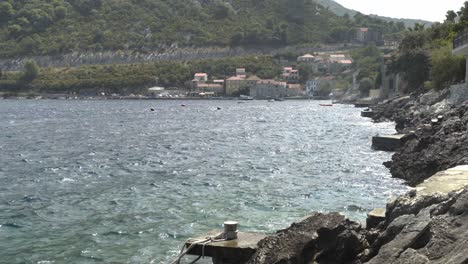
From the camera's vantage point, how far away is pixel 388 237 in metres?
11.4

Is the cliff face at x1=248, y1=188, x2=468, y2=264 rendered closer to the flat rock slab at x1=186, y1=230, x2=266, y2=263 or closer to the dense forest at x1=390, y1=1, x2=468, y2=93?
the flat rock slab at x1=186, y1=230, x2=266, y2=263

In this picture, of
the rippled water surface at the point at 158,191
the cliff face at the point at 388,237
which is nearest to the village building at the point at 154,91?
the rippled water surface at the point at 158,191

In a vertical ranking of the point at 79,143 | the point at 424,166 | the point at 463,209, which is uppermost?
the point at 463,209

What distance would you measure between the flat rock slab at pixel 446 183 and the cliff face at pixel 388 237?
0.77 metres

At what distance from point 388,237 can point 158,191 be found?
1487 cm

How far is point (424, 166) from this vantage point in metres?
24.3

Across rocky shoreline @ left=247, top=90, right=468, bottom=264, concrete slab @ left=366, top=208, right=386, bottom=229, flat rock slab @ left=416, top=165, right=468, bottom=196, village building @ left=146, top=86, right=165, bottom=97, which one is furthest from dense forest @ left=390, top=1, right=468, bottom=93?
village building @ left=146, top=86, right=165, bottom=97

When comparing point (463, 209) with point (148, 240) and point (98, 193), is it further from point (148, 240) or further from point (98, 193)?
point (98, 193)

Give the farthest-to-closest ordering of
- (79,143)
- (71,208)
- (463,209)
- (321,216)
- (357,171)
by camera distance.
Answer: (79,143)
(357,171)
(71,208)
(321,216)
(463,209)

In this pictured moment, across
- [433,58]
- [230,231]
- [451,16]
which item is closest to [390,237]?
[230,231]

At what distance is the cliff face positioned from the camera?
31.0ft

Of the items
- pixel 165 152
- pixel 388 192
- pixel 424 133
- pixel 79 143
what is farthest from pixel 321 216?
pixel 79 143

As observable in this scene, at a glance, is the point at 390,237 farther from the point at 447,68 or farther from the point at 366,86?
the point at 366,86

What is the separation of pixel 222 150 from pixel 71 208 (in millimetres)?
22492
